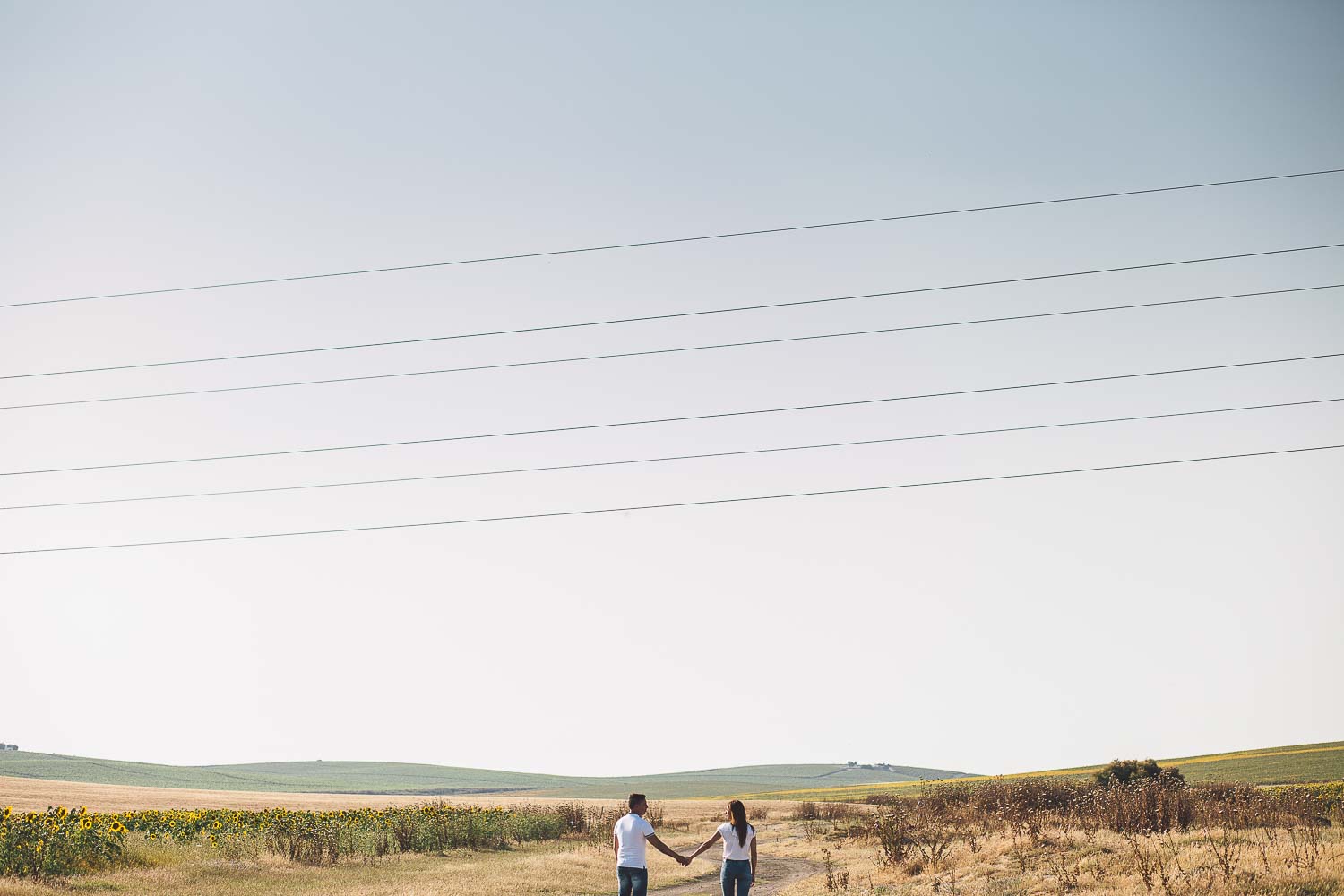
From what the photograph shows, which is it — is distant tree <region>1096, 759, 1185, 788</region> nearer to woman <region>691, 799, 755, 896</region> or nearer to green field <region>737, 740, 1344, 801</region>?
green field <region>737, 740, 1344, 801</region>

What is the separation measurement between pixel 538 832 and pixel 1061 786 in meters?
20.4

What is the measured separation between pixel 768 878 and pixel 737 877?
1526 centimetres

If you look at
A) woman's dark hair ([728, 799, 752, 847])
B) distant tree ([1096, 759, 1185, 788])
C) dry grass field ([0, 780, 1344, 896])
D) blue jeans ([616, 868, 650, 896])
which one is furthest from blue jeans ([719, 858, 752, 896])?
distant tree ([1096, 759, 1185, 788])

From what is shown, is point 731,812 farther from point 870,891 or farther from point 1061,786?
point 1061,786

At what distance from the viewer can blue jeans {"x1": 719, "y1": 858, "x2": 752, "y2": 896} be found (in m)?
15.6

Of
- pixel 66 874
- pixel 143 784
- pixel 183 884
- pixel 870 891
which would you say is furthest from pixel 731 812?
pixel 143 784

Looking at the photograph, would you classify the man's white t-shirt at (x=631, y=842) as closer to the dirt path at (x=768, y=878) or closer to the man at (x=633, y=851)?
the man at (x=633, y=851)

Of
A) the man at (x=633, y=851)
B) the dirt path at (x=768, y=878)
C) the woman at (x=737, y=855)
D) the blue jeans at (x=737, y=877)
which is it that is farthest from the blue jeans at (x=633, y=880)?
the dirt path at (x=768, y=878)

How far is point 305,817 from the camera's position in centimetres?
3519

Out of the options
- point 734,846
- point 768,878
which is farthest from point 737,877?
point 768,878

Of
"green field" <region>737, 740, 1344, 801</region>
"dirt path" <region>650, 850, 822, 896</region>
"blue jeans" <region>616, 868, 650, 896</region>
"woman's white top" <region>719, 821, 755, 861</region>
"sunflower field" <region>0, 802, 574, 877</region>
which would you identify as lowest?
"green field" <region>737, 740, 1344, 801</region>

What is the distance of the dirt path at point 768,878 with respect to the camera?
26138 millimetres

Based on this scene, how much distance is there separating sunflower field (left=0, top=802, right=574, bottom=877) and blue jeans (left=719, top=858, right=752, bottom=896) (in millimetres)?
16348

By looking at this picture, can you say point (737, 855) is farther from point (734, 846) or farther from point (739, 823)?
point (739, 823)
